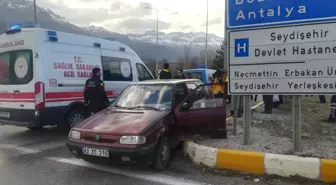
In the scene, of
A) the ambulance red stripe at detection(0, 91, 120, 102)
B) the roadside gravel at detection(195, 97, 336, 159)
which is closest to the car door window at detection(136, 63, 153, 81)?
the ambulance red stripe at detection(0, 91, 120, 102)

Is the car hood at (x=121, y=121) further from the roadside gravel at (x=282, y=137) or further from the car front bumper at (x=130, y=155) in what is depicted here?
the roadside gravel at (x=282, y=137)

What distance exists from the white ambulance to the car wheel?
3.44 m

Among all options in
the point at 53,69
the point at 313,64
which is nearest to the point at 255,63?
the point at 313,64

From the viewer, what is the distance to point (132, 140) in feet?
16.7

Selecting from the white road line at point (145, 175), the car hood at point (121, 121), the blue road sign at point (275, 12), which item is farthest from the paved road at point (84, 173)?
the blue road sign at point (275, 12)

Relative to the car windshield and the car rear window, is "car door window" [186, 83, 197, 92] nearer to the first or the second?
the car windshield

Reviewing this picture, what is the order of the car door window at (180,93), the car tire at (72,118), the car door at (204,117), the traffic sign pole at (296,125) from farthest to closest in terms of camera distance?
the car tire at (72,118), the car door window at (180,93), the car door at (204,117), the traffic sign pole at (296,125)

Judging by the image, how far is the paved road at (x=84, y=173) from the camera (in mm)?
4984

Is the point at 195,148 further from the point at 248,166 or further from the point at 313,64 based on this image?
the point at 313,64

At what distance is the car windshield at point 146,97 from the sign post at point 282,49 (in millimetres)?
1222

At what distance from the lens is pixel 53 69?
7863 mm

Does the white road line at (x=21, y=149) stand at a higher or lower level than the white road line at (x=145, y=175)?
higher

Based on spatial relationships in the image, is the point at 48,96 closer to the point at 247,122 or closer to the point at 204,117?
the point at 204,117

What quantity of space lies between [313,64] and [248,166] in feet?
6.39
